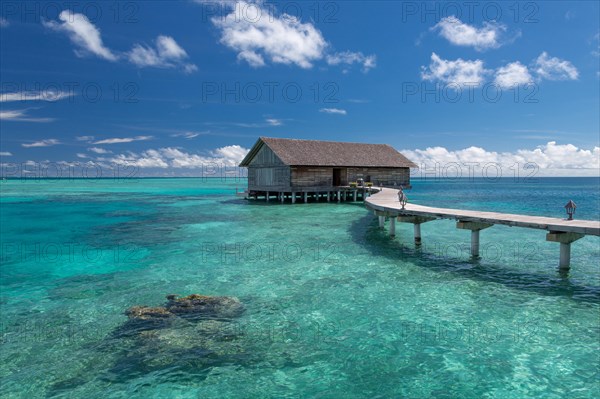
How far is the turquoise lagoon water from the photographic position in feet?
19.5

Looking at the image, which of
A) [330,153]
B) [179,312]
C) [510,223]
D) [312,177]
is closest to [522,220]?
[510,223]

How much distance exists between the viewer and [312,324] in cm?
814

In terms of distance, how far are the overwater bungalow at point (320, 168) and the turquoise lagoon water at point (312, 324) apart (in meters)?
18.8

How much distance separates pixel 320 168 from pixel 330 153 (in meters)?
2.32

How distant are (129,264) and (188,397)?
9.32 m

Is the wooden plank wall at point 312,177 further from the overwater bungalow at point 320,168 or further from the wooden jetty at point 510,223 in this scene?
the wooden jetty at point 510,223

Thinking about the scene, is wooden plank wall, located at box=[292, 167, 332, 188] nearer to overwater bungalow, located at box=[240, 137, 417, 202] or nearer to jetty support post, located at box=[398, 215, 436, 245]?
overwater bungalow, located at box=[240, 137, 417, 202]

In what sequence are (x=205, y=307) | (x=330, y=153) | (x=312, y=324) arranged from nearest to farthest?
(x=312, y=324) → (x=205, y=307) → (x=330, y=153)

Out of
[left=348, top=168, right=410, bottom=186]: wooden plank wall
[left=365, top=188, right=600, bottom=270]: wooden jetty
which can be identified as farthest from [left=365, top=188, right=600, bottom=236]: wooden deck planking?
[left=348, top=168, right=410, bottom=186]: wooden plank wall

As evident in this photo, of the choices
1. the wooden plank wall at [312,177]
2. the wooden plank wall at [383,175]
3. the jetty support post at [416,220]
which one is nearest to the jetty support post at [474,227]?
the jetty support post at [416,220]

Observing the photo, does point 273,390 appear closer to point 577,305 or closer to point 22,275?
point 577,305

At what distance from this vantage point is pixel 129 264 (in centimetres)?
1374

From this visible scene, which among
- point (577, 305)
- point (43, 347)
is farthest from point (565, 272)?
point (43, 347)

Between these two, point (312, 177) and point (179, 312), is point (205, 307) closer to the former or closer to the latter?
point (179, 312)
